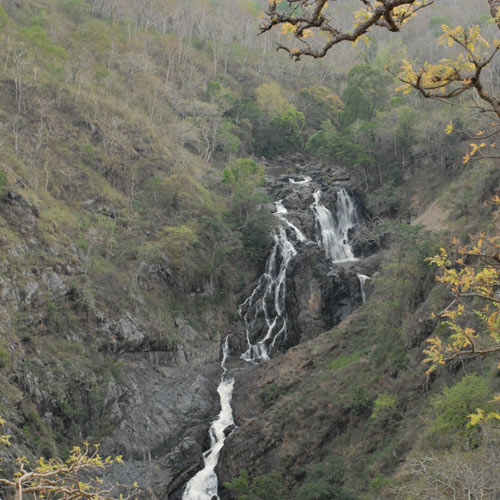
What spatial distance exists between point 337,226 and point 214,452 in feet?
69.1

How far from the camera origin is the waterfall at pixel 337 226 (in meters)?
35.6

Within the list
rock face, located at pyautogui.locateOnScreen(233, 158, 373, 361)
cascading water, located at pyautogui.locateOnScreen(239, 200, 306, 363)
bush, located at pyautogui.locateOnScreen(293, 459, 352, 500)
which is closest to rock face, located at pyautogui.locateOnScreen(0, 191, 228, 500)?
cascading water, located at pyautogui.locateOnScreen(239, 200, 306, 363)

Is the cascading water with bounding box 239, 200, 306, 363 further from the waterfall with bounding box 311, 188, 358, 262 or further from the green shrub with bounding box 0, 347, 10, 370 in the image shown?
the green shrub with bounding box 0, 347, 10, 370

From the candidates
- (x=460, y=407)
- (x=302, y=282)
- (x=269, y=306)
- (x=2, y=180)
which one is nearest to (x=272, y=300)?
(x=269, y=306)

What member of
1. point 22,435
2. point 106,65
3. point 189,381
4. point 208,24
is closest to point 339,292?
point 189,381

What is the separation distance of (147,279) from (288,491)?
1495 cm

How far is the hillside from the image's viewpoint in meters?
17.4

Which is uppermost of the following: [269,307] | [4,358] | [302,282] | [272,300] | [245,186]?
[245,186]

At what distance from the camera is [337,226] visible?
37.7 m

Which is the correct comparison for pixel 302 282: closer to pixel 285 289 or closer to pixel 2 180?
pixel 285 289

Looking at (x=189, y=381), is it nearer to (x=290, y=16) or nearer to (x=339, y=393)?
(x=339, y=393)

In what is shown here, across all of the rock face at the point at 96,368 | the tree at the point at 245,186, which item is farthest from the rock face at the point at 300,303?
the tree at the point at 245,186

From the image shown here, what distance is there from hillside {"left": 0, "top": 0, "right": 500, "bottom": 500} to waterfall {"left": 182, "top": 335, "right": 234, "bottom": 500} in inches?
13.1

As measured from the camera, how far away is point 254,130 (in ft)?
173
